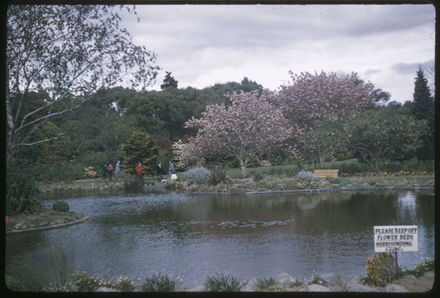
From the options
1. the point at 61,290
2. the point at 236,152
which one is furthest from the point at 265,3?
the point at 61,290

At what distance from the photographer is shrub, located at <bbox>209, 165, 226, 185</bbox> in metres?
4.53

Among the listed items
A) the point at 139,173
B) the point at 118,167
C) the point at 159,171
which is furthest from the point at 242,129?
the point at 118,167

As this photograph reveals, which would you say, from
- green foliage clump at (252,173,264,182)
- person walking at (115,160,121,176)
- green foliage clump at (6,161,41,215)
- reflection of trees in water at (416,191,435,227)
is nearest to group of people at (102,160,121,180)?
person walking at (115,160,121,176)

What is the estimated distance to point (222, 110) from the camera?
4.51 meters

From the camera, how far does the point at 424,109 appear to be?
4.33m

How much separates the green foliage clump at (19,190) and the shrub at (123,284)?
91cm

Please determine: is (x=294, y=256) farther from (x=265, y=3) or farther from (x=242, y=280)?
(x=265, y=3)

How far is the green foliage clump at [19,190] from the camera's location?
4215 mm

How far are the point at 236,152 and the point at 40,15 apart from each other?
1935mm

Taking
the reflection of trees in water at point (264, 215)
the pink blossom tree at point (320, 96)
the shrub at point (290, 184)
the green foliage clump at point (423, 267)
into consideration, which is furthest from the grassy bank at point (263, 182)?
the green foliage clump at point (423, 267)

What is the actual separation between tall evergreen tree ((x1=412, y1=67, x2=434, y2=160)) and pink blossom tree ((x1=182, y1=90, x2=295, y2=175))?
3.38 ft

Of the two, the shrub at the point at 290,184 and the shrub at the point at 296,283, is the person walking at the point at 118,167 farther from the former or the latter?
the shrub at the point at 296,283

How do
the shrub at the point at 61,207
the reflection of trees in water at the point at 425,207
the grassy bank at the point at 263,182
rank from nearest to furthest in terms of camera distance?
the reflection of trees in water at the point at 425,207 < the shrub at the point at 61,207 < the grassy bank at the point at 263,182

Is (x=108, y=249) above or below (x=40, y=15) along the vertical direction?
below
